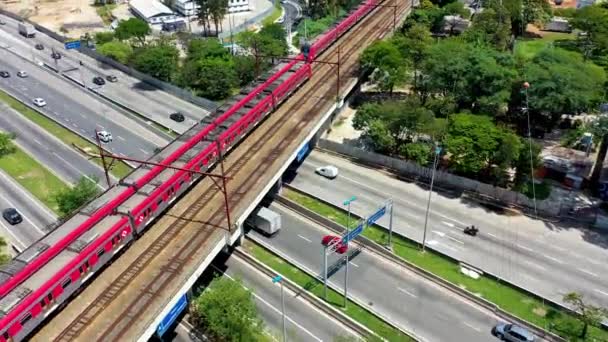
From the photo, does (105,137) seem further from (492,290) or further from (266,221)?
(492,290)

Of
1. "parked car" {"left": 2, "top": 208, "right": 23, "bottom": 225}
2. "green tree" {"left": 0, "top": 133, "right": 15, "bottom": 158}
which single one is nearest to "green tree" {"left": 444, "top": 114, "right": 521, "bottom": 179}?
"parked car" {"left": 2, "top": 208, "right": 23, "bottom": 225}

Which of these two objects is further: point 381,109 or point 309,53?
point 309,53

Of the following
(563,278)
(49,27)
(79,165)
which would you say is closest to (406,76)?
(563,278)

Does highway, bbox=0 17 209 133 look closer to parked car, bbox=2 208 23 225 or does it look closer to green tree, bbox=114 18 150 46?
green tree, bbox=114 18 150 46

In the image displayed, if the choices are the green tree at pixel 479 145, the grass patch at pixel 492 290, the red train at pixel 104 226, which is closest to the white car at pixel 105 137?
the red train at pixel 104 226

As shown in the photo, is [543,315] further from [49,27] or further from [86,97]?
[49,27]

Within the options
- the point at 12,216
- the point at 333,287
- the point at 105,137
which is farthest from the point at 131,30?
the point at 333,287
